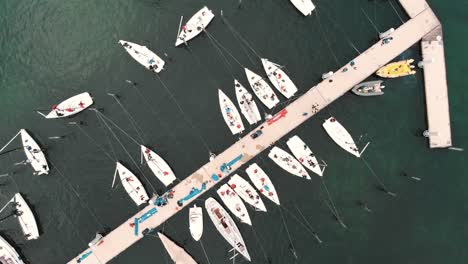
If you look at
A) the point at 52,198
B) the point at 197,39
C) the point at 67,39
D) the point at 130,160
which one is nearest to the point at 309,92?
the point at 197,39

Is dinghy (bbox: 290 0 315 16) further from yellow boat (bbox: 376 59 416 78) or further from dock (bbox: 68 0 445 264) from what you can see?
yellow boat (bbox: 376 59 416 78)

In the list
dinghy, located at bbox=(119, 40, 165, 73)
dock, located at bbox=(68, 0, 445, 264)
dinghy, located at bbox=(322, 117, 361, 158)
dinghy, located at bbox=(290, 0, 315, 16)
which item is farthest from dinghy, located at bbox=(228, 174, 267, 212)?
dinghy, located at bbox=(290, 0, 315, 16)

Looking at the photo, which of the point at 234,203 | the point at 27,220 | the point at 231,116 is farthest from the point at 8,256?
the point at 231,116

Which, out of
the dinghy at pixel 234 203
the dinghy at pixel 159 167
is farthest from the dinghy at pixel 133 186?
the dinghy at pixel 234 203

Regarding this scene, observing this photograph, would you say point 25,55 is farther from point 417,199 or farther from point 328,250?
point 417,199

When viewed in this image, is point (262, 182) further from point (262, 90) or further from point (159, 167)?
point (159, 167)

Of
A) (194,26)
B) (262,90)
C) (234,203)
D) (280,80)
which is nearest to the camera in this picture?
(234,203)

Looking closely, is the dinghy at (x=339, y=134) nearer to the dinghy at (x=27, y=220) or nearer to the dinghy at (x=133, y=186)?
the dinghy at (x=133, y=186)

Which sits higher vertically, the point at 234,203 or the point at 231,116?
the point at 231,116
